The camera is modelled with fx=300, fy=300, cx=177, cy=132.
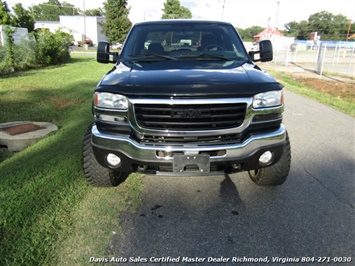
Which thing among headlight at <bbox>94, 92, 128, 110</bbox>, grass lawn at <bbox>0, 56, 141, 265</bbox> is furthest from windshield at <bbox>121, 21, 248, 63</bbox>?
grass lawn at <bbox>0, 56, 141, 265</bbox>

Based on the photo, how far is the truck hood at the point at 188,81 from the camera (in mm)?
2557

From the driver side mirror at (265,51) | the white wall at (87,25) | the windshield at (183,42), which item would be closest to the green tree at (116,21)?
the white wall at (87,25)

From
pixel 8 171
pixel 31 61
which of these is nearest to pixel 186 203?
pixel 8 171

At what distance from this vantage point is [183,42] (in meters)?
4.09

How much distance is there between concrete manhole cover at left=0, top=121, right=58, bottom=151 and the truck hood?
2.58m

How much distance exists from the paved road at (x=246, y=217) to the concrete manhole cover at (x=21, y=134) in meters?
2.41

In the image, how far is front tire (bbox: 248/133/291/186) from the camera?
3.19m

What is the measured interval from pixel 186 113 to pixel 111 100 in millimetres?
694

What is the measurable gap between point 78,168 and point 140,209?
3.90 feet

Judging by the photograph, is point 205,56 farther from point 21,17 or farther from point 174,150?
point 21,17

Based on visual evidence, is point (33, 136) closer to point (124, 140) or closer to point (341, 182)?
point (124, 140)

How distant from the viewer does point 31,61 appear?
1552 centimetres

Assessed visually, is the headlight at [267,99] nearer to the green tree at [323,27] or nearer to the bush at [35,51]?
the bush at [35,51]

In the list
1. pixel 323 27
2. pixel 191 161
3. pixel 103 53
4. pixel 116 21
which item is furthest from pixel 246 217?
pixel 323 27
